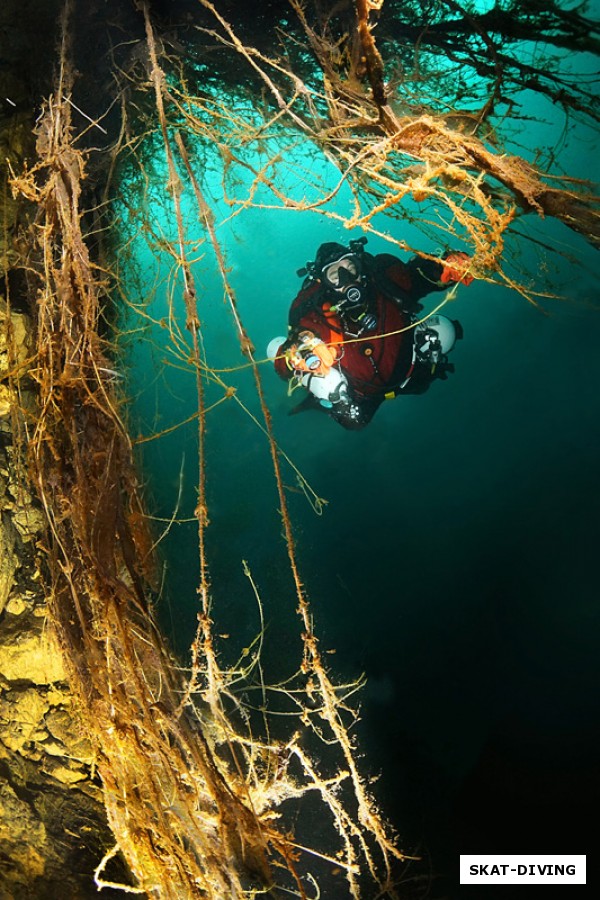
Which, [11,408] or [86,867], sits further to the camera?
[86,867]

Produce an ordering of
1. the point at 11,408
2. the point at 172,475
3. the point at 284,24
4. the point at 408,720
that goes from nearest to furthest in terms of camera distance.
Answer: the point at 11,408 → the point at 284,24 → the point at 408,720 → the point at 172,475

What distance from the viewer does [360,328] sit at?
3.14 metres

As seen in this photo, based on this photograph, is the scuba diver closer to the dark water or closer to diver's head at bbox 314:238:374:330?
diver's head at bbox 314:238:374:330

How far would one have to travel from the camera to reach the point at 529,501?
4219 millimetres

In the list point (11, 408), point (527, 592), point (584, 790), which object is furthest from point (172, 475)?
point (584, 790)

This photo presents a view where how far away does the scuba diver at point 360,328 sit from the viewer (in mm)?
3096

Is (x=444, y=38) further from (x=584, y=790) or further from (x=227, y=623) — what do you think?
(x=584, y=790)

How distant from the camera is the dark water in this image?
3010mm

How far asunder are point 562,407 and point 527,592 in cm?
186

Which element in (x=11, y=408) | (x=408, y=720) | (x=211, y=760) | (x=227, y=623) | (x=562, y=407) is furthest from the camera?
(x=562, y=407)

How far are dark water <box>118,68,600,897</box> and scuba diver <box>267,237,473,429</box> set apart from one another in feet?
2.56

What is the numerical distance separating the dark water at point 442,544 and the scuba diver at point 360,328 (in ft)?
2.56

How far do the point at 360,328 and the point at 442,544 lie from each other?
2152mm

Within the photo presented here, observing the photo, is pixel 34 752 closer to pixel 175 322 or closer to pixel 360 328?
pixel 175 322
